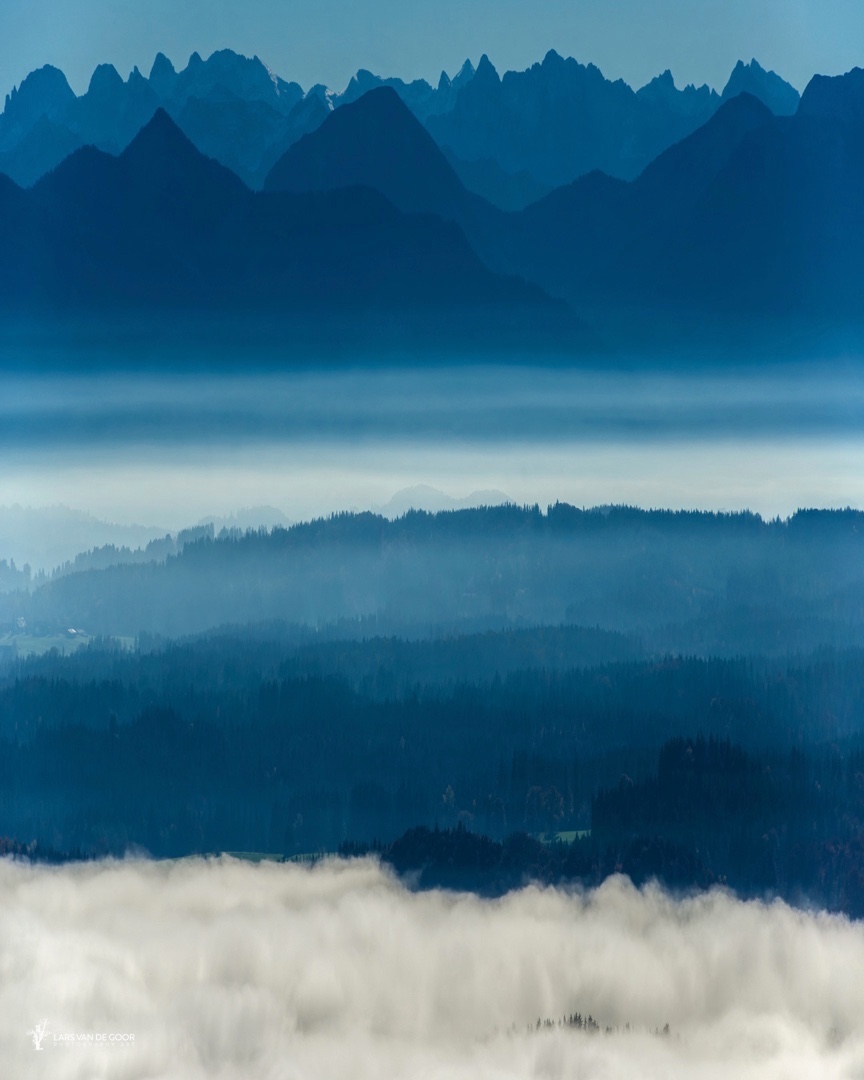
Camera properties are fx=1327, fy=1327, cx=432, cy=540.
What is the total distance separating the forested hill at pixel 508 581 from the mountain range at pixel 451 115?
116 ft

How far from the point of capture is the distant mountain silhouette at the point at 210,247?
408 feet

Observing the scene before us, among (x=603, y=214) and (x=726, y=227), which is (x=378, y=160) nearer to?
(x=603, y=214)

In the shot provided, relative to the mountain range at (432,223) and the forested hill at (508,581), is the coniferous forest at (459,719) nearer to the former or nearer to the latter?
the forested hill at (508,581)

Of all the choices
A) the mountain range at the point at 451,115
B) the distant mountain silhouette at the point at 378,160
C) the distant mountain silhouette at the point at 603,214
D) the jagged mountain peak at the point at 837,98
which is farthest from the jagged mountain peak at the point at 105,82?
the jagged mountain peak at the point at 837,98

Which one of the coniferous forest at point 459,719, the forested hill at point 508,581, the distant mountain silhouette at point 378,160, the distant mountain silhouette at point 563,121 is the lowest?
the coniferous forest at point 459,719

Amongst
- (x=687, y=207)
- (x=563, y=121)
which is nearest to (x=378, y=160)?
(x=563, y=121)

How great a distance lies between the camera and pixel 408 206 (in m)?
132

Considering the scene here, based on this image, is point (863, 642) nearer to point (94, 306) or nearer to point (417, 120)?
point (417, 120)

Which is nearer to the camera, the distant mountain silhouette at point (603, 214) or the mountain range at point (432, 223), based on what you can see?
the mountain range at point (432, 223)

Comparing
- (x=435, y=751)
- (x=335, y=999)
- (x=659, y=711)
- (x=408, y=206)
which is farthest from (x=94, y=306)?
(x=335, y=999)
